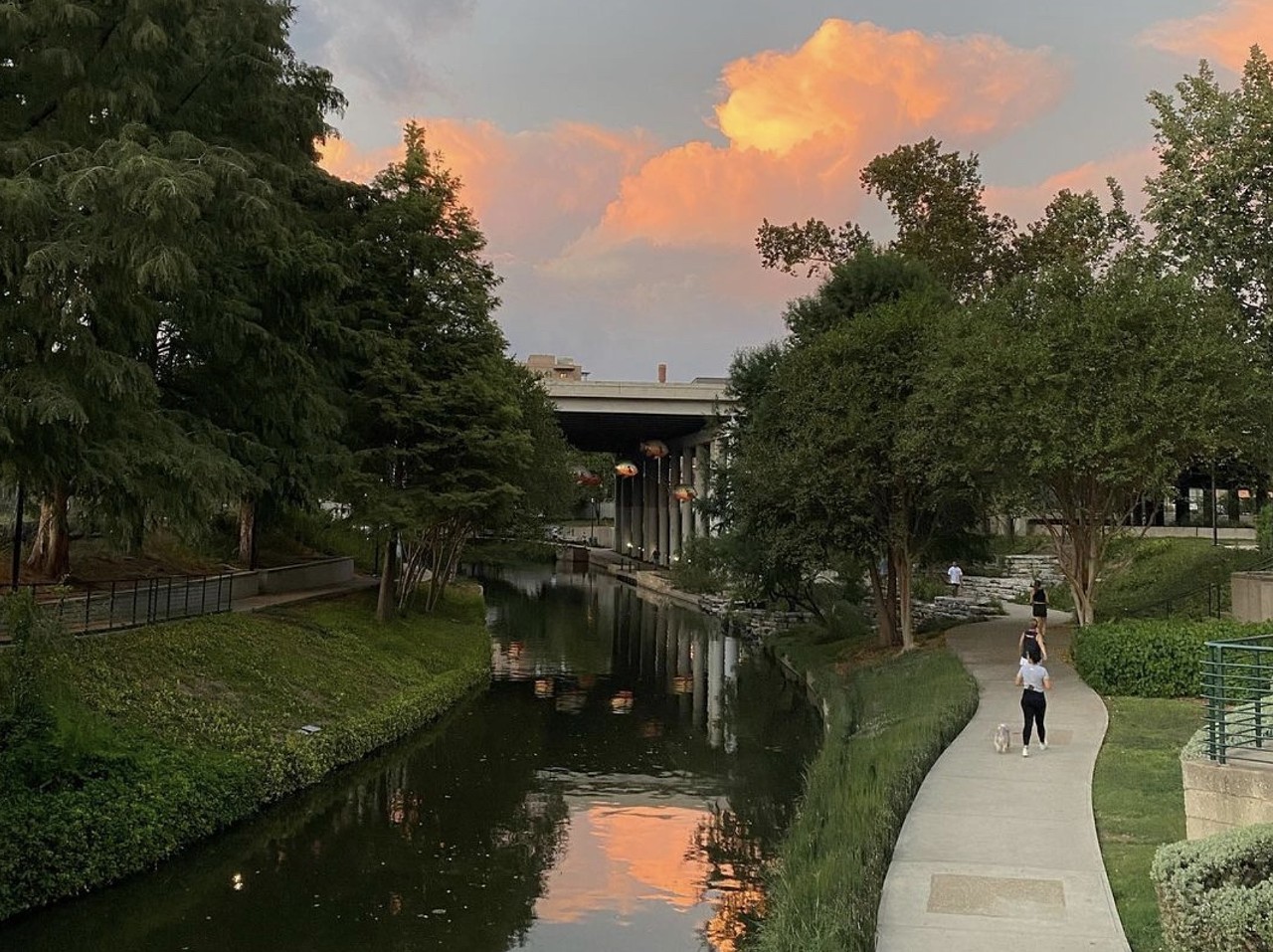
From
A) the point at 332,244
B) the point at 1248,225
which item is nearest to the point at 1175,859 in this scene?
the point at 332,244

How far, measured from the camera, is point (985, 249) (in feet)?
130

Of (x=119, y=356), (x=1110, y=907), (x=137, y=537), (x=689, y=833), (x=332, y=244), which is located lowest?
(x=689, y=833)

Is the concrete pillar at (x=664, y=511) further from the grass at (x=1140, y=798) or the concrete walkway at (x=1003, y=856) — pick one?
the concrete walkway at (x=1003, y=856)

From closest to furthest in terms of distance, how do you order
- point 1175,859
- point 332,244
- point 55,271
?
1. point 1175,859
2. point 55,271
3. point 332,244

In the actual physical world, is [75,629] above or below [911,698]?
above

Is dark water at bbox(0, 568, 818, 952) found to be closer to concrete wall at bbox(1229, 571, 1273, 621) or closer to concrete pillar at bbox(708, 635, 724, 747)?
concrete pillar at bbox(708, 635, 724, 747)

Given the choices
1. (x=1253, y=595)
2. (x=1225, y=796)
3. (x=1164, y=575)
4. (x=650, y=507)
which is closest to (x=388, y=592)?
(x=1253, y=595)

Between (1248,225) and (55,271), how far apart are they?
26.6 m

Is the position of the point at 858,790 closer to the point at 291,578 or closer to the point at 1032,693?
the point at 1032,693

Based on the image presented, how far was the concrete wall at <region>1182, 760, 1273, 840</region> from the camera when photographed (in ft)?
32.9

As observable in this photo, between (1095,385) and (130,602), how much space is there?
70.4 feet

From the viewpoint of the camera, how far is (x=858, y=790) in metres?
14.5

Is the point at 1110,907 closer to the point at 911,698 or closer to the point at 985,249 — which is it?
the point at 911,698

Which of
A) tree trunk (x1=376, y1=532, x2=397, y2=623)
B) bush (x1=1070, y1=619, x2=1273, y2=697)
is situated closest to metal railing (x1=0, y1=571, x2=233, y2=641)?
tree trunk (x1=376, y1=532, x2=397, y2=623)
